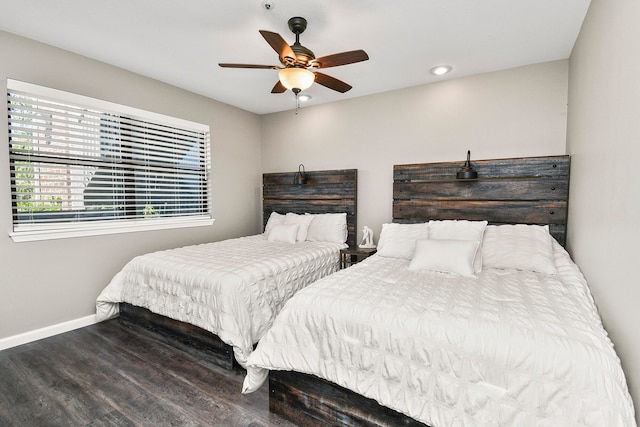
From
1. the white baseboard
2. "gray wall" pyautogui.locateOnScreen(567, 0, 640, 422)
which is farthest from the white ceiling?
the white baseboard

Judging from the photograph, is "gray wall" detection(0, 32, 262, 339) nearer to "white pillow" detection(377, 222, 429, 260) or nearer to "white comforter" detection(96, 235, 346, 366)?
"white comforter" detection(96, 235, 346, 366)

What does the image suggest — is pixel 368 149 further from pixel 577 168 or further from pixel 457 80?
pixel 577 168

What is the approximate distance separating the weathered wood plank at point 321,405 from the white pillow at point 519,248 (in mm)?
1553

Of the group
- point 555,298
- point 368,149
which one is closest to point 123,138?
point 368,149

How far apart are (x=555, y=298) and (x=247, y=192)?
399cm

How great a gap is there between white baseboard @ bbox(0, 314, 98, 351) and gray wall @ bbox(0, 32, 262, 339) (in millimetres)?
42

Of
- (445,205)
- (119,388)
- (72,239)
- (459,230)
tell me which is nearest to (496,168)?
(445,205)

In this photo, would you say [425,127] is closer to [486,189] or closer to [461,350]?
[486,189]

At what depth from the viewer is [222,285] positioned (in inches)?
87.5

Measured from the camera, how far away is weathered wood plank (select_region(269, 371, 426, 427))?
1.46 metres

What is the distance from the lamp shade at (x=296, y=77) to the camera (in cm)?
218

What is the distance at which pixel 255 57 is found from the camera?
2.84m

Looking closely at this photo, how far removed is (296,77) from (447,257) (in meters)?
1.78

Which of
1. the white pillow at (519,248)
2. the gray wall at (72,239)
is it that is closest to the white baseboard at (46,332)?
the gray wall at (72,239)
